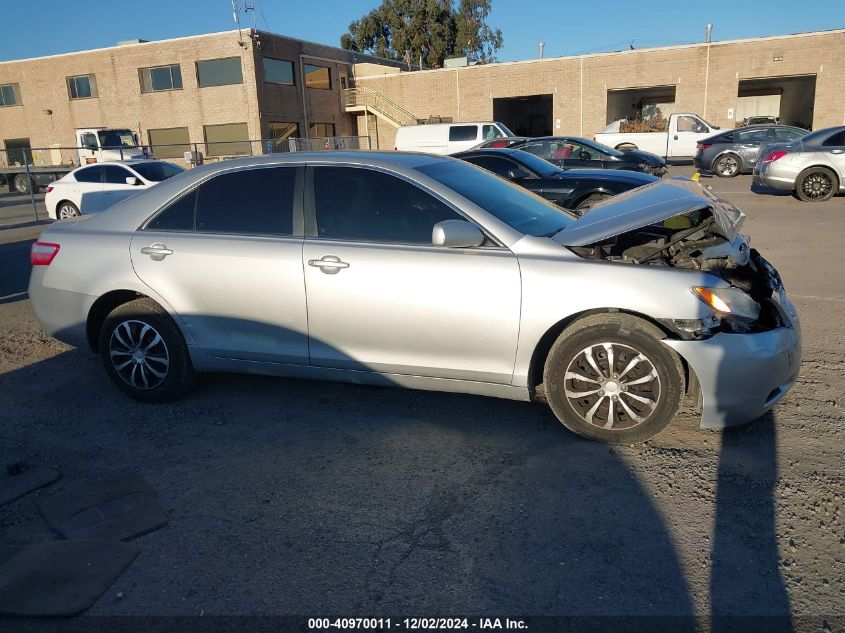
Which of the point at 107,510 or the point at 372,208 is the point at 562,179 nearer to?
the point at 372,208

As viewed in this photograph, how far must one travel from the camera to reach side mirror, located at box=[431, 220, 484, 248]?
3939mm

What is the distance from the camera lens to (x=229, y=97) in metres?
36.6

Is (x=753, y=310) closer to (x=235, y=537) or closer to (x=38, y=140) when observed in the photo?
(x=235, y=537)

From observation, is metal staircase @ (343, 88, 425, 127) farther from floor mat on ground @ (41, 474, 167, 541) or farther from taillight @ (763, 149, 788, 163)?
floor mat on ground @ (41, 474, 167, 541)

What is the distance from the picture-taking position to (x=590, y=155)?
17.7 m

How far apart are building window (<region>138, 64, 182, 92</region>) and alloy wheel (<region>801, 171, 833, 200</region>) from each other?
108ft

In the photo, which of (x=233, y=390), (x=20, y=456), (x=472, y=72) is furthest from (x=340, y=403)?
(x=472, y=72)

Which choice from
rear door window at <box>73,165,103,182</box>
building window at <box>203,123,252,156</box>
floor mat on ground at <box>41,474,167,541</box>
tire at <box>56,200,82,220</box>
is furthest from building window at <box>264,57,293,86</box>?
floor mat on ground at <box>41,474,167,541</box>

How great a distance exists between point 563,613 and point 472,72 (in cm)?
4117

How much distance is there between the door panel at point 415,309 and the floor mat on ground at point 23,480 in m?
1.66

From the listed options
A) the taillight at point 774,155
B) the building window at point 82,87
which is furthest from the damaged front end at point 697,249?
the building window at point 82,87

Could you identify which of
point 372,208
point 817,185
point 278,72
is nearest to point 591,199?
point 372,208

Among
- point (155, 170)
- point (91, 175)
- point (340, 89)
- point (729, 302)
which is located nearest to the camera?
point (729, 302)

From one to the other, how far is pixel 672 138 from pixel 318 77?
77.1ft
